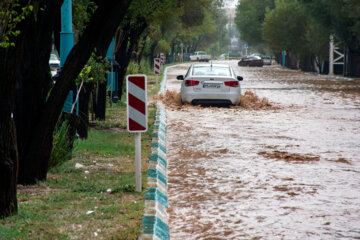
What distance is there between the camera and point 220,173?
9156 mm

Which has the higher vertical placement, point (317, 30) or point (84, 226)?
point (317, 30)

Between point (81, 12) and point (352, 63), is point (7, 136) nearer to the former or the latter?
point (81, 12)

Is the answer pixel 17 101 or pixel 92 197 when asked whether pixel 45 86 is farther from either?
pixel 92 197

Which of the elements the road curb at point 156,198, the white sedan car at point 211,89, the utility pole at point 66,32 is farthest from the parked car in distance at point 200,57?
the utility pole at point 66,32

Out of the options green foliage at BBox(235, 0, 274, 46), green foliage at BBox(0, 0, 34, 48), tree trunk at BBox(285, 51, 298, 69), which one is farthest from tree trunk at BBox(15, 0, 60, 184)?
green foliage at BBox(235, 0, 274, 46)

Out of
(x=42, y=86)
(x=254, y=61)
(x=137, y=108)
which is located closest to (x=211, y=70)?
(x=42, y=86)

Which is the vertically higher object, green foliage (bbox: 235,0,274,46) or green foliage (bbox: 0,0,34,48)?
green foliage (bbox: 235,0,274,46)

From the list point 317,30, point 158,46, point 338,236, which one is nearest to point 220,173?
point 338,236

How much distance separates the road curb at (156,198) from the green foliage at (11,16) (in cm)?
→ 211

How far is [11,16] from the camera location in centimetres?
664

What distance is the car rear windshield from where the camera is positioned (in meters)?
Result: 21.0

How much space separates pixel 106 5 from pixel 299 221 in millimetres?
3202

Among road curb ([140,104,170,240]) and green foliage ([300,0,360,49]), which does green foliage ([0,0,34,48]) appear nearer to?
road curb ([140,104,170,240])

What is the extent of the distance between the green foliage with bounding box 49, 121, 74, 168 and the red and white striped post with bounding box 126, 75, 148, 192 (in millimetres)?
1900
